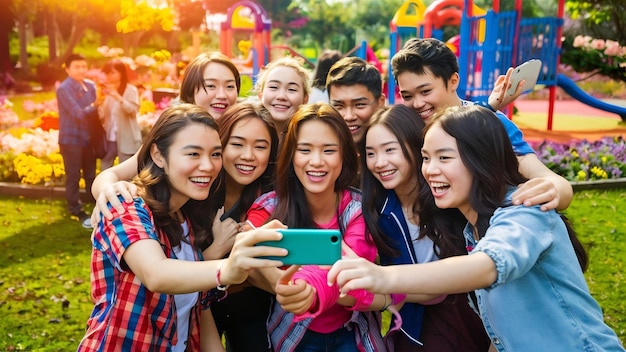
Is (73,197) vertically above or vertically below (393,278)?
below

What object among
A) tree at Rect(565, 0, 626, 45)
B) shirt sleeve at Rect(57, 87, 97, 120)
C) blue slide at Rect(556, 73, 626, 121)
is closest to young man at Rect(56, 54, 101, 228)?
shirt sleeve at Rect(57, 87, 97, 120)

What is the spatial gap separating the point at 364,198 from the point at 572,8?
1465 cm

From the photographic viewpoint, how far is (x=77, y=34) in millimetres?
16109

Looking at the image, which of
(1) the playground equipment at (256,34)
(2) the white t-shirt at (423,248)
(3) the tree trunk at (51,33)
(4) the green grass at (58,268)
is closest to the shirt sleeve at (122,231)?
(2) the white t-shirt at (423,248)

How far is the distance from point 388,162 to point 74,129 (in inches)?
202

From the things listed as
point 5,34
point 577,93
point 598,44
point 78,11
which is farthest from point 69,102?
point 598,44

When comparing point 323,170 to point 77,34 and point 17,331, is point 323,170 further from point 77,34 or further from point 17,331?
point 77,34

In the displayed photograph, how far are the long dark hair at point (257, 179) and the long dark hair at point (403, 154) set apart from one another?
425mm

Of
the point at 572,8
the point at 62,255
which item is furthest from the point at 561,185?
the point at 572,8

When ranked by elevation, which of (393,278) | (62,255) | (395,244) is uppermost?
(393,278)

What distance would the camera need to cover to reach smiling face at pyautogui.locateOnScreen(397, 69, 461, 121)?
3125 mm

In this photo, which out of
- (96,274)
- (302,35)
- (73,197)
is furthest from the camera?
(302,35)

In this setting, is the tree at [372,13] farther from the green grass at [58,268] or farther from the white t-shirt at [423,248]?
the white t-shirt at [423,248]

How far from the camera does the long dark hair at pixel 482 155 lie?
6.75 feet
